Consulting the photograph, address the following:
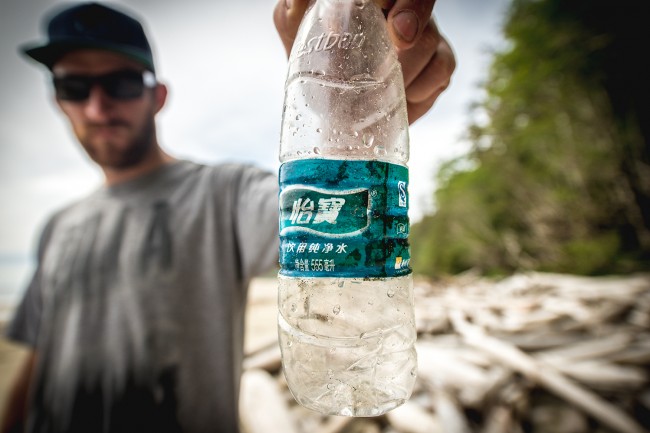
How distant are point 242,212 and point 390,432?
2.27m

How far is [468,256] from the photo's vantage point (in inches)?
775

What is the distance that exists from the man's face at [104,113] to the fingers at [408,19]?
2.31m

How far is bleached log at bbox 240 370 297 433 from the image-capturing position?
3.11 metres

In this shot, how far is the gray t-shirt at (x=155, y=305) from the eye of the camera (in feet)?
7.84

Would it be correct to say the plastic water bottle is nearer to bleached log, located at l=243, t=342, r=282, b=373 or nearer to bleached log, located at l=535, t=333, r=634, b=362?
bleached log, located at l=243, t=342, r=282, b=373

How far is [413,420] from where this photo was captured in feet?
10.1

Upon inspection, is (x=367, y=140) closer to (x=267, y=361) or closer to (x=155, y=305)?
(x=155, y=305)

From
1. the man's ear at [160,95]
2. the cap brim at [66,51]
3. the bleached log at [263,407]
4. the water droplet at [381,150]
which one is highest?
the cap brim at [66,51]

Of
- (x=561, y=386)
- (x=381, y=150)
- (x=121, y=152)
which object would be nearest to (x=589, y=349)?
(x=561, y=386)

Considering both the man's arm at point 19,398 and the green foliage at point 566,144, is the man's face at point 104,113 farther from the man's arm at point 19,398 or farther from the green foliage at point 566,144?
the green foliage at point 566,144

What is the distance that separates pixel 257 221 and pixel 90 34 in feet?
6.57

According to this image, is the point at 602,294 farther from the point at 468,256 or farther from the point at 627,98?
the point at 468,256

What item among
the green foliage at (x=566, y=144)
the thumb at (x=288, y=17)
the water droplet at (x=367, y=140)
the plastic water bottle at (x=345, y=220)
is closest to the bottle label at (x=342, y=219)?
the plastic water bottle at (x=345, y=220)

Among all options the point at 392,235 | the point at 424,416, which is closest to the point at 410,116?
the point at 392,235
